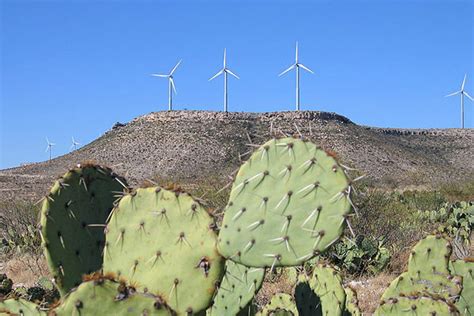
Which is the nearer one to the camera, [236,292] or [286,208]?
[286,208]

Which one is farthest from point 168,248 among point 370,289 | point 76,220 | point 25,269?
point 25,269

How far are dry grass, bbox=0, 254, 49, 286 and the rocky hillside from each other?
39.3m

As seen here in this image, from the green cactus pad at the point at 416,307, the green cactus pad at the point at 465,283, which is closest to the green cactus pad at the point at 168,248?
the green cactus pad at the point at 416,307

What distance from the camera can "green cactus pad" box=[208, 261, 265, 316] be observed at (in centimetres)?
334

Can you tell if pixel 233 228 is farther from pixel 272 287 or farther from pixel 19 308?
pixel 272 287

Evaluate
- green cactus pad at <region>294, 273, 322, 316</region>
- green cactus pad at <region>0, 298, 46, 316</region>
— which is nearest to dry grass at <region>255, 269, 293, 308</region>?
Result: green cactus pad at <region>294, 273, 322, 316</region>

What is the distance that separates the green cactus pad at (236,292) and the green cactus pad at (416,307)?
642 mm

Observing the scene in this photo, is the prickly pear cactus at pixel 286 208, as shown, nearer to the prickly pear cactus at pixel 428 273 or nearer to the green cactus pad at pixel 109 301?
the green cactus pad at pixel 109 301

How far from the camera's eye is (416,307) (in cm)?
317

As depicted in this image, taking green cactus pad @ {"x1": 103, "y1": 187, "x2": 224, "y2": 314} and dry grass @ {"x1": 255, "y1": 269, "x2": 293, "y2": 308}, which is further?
dry grass @ {"x1": 255, "y1": 269, "x2": 293, "y2": 308}

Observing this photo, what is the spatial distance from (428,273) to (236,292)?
51.2 inches

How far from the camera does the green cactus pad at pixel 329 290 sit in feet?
12.5

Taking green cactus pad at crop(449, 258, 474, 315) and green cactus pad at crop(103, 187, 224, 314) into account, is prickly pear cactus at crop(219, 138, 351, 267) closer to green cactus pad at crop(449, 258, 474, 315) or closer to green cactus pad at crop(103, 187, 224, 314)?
green cactus pad at crop(103, 187, 224, 314)

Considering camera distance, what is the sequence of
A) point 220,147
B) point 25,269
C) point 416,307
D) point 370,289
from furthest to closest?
1. point 220,147
2. point 25,269
3. point 370,289
4. point 416,307
